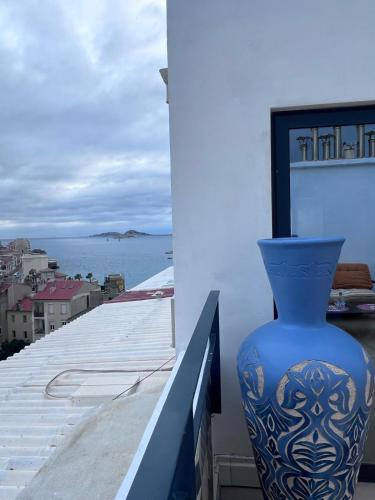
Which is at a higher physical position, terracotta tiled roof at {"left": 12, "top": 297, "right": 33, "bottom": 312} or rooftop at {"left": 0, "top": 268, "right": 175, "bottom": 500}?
rooftop at {"left": 0, "top": 268, "right": 175, "bottom": 500}

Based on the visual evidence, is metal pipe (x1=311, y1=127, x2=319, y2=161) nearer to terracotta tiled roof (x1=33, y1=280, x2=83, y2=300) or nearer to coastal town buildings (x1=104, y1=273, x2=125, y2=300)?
coastal town buildings (x1=104, y1=273, x2=125, y2=300)

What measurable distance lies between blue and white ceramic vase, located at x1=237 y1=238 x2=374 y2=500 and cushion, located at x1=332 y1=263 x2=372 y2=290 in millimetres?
647

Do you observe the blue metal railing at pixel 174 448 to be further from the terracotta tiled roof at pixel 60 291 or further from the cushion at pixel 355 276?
the terracotta tiled roof at pixel 60 291

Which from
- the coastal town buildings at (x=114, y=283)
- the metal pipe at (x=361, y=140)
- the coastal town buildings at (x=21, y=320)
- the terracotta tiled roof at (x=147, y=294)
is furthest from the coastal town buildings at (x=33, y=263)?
the metal pipe at (x=361, y=140)

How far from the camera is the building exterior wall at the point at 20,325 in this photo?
23078mm

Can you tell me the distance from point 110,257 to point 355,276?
21.7m

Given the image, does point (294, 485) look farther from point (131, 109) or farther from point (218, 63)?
point (131, 109)

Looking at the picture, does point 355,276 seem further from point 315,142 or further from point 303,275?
point 303,275

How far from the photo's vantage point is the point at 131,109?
10664 millimetres

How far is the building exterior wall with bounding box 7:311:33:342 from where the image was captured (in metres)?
23.1

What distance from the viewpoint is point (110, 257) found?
75.4 feet

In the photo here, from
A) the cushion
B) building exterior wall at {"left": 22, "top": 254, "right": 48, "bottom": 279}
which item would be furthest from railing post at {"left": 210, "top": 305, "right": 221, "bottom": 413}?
building exterior wall at {"left": 22, "top": 254, "right": 48, "bottom": 279}

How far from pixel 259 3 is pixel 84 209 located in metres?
34.4

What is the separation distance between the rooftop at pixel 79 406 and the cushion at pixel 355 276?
66.4 inches
